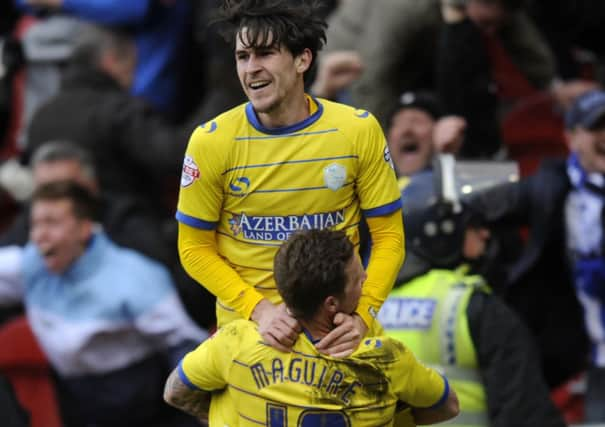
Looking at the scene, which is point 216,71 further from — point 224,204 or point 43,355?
point 224,204

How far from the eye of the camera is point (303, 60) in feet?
15.1

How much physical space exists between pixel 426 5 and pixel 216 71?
113cm

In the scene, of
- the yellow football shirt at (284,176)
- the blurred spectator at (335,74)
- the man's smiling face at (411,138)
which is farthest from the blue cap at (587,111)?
the yellow football shirt at (284,176)

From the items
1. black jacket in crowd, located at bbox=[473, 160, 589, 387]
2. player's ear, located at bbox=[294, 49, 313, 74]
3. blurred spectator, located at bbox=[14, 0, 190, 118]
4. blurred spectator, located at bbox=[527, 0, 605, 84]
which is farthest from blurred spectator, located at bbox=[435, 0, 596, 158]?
player's ear, located at bbox=[294, 49, 313, 74]

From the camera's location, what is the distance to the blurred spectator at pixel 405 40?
775 centimetres

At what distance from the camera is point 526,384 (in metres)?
5.68

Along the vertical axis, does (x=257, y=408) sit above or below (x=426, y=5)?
below

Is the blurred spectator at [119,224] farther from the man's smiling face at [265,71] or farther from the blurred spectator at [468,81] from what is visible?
the man's smiling face at [265,71]

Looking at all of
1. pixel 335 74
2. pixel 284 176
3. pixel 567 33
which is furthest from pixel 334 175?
pixel 567 33

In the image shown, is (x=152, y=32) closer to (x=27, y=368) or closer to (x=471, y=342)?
(x=27, y=368)

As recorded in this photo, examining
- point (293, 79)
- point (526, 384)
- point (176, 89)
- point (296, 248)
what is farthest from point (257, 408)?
point (176, 89)

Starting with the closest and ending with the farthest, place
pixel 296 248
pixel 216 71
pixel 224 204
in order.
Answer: pixel 296 248
pixel 224 204
pixel 216 71

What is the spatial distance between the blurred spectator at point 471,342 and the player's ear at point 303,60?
1413 millimetres

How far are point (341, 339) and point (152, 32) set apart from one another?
468 centimetres
